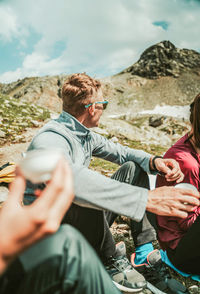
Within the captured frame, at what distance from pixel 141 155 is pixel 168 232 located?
1.00 meters

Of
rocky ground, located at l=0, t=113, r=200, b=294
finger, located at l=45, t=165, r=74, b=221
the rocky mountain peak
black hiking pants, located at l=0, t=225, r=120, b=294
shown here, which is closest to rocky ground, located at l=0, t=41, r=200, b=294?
the rocky mountain peak

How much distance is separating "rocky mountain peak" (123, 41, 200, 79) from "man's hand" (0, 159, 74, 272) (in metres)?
65.6

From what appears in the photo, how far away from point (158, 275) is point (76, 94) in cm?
224

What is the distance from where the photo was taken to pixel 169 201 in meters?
1.65

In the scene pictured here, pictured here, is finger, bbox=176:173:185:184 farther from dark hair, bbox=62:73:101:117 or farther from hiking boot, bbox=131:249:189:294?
dark hair, bbox=62:73:101:117

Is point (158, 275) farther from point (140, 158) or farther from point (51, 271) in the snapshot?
point (51, 271)

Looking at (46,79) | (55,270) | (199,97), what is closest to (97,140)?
(199,97)

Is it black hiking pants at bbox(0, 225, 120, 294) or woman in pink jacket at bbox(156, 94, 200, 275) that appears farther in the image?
woman in pink jacket at bbox(156, 94, 200, 275)

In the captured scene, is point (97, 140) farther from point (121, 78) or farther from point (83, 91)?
point (121, 78)

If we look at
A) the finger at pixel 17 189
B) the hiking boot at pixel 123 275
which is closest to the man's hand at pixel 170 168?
the hiking boot at pixel 123 275

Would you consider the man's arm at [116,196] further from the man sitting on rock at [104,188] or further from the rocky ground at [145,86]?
the rocky ground at [145,86]

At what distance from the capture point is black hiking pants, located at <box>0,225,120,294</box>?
1028mm

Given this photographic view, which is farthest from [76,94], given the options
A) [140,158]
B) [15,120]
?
[15,120]

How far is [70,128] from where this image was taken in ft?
7.99
